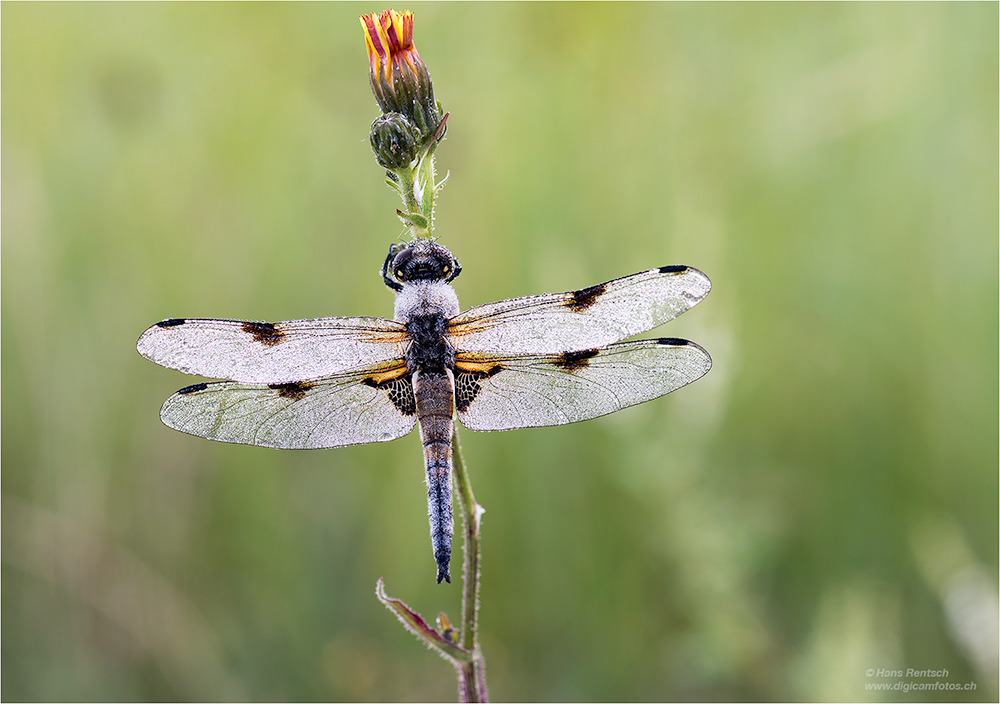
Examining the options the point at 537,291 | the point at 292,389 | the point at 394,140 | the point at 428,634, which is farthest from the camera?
the point at 537,291

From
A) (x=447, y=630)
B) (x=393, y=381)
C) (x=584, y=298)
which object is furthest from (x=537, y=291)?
(x=447, y=630)

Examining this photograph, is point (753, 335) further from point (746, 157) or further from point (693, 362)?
point (693, 362)

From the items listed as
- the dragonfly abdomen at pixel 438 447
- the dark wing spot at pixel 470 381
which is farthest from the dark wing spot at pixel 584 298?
the dragonfly abdomen at pixel 438 447

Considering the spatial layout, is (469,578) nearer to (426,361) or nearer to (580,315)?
(426,361)

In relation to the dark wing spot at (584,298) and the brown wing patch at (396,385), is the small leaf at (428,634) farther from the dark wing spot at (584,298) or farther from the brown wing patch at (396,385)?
the dark wing spot at (584,298)

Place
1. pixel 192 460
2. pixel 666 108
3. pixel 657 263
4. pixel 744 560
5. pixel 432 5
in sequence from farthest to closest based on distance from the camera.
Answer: pixel 666 108 < pixel 432 5 < pixel 657 263 < pixel 192 460 < pixel 744 560

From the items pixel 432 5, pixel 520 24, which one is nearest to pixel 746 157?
pixel 520 24
